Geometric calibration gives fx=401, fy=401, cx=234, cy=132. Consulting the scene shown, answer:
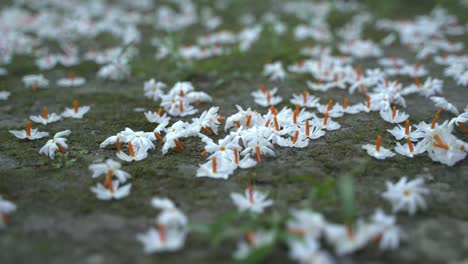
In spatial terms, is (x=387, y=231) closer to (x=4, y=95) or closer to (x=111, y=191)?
(x=111, y=191)

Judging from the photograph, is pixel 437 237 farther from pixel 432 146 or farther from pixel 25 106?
pixel 25 106

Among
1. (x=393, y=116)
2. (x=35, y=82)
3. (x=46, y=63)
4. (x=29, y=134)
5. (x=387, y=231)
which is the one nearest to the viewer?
(x=387, y=231)

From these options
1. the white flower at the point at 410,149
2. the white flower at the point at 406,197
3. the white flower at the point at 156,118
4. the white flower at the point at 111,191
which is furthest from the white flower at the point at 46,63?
the white flower at the point at 406,197

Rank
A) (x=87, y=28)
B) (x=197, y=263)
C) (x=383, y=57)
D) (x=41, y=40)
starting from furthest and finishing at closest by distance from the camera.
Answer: (x=87, y=28)
(x=41, y=40)
(x=383, y=57)
(x=197, y=263)

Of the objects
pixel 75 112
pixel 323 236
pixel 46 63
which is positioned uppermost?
pixel 46 63

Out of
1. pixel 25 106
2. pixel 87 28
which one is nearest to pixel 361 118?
pixel 25 106

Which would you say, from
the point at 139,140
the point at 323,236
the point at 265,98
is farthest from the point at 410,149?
the point at 139,140
